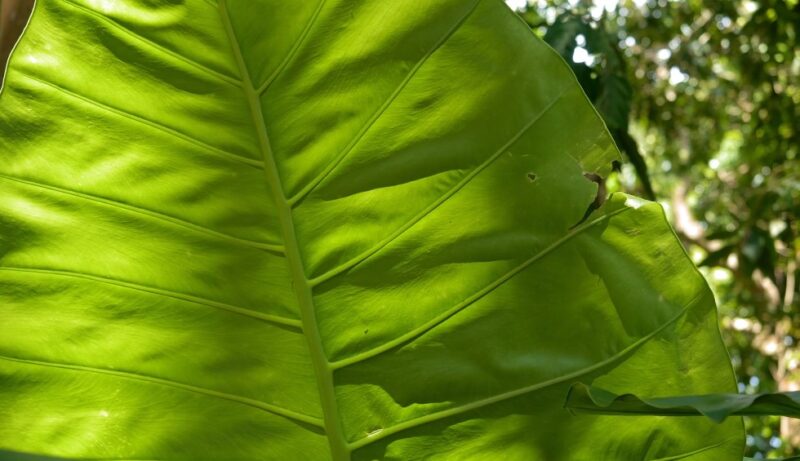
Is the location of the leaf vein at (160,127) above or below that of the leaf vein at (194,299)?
above

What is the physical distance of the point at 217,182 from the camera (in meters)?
0.76

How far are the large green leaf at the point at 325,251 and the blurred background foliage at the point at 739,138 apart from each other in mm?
1881

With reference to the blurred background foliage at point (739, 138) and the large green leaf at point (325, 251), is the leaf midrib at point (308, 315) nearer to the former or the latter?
the large green leaf at point (325, 251)

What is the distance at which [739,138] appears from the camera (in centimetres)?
497

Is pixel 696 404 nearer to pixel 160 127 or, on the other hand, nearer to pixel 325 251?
pixel 325 251

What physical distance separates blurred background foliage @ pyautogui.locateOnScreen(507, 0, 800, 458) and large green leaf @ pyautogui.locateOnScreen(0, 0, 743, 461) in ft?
6.17

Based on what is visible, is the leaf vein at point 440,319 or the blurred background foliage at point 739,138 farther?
the blurred background foliage at point 739,138

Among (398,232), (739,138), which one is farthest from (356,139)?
(739,138)

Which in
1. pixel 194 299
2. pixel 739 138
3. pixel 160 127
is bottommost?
pixel 739 138

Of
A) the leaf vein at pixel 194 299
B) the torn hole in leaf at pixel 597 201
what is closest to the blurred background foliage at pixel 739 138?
the torn hole in leaf at pixel 597 201

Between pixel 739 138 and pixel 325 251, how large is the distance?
15.3 ft

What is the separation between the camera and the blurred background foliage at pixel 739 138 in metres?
3.09

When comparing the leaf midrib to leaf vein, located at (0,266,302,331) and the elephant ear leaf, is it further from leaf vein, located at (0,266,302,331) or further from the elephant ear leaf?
the elephant ear leaf

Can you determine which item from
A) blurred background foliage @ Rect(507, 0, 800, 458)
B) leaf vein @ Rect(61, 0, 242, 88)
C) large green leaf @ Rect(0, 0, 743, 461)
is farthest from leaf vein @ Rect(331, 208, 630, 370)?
blurred background foliage @ Rect(507, 0, 800, 458)
